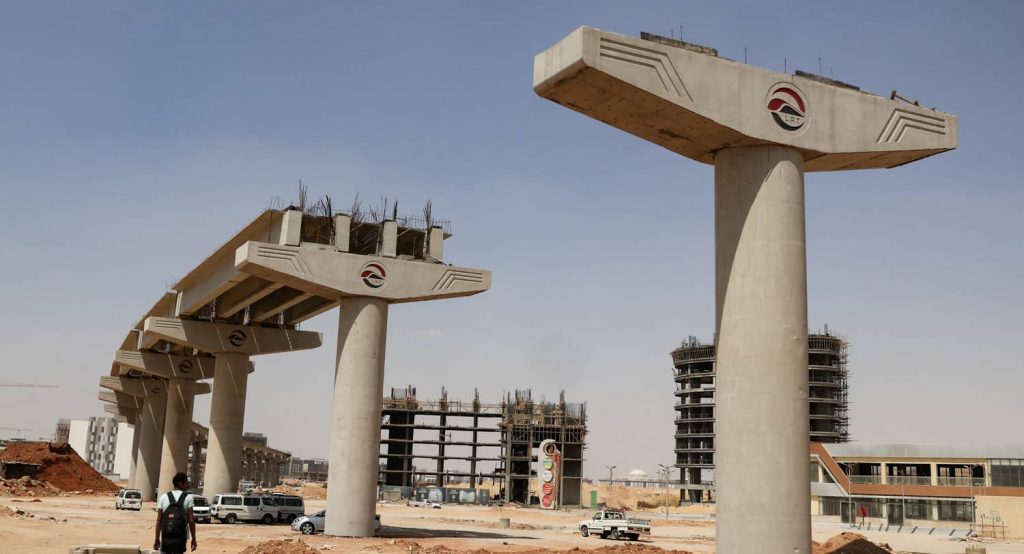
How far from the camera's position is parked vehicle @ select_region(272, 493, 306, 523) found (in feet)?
177

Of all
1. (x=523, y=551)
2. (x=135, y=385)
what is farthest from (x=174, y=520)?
(x=135, y=385)

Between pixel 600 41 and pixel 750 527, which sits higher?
pixel 600 41

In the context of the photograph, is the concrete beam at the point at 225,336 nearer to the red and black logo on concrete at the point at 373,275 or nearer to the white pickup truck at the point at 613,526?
the red and black logo on concrete at the point at 373,275

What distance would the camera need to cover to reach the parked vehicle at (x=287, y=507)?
177ft

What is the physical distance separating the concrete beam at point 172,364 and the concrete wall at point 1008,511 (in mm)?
A: 67190

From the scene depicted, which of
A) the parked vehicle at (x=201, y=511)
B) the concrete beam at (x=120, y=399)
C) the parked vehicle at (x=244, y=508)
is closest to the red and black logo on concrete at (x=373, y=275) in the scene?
the parked vehicle at (x=201, y=511)

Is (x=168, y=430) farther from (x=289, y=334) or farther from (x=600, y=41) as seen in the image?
(x=600, y=41)

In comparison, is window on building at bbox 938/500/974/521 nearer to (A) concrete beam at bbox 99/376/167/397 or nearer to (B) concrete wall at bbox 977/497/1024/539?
Answer: (B) concrete wall at bbox 977/497/1024/539

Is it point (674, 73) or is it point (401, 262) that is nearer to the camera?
point (674, 73)

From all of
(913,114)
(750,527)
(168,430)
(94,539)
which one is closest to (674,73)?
(913,114)

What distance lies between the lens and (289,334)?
64.4 m

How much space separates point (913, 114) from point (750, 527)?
10.8 m

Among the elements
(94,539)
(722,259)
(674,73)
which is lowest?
(94,539)

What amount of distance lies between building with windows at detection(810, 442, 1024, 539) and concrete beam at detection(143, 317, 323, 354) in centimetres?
5704
